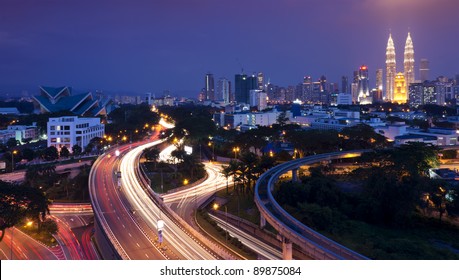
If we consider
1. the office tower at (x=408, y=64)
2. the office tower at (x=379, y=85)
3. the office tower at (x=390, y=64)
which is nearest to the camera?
the office tower at (x=408, y=64)

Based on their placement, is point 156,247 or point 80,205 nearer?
point 156,247

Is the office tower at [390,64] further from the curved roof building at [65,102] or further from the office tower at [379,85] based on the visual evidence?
the curved roof building at [65,102]

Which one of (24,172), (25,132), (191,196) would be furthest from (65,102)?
(191,196)

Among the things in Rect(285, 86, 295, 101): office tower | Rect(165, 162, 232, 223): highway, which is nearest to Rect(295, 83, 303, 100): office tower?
Rect(285, 86, 295, 101): office tower

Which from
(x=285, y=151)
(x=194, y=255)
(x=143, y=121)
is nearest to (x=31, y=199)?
(x=194, y=255)

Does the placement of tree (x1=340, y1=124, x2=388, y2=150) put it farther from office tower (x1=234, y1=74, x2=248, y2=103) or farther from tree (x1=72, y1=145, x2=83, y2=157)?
office tower (x1=234, y1=74, x2=248, y2=103)

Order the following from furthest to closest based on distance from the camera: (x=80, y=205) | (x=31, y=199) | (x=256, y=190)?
(x=80, y=205), (x=256, y=190), (x=31, y=199)

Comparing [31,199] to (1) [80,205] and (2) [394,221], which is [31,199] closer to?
(1) [80,205]

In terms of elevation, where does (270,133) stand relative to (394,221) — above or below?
above

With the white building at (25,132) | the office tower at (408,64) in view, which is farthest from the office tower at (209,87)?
the white building at (25,132)
